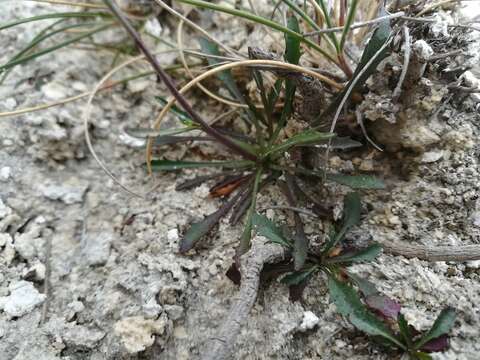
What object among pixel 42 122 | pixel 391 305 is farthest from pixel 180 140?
pixel 391 305

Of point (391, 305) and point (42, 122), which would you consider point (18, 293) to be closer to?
point (42, 122)

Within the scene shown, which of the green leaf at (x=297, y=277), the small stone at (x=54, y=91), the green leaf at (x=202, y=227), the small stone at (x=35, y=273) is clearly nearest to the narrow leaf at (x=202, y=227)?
the green leaf at (x=202, y=227)

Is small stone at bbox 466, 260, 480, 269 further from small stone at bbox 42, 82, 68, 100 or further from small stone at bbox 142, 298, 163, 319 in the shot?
small stone at bbox 42, 82, 68, 100

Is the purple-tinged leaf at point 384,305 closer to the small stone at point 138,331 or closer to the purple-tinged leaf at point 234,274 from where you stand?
the purple-tinged leaf at point 234,274

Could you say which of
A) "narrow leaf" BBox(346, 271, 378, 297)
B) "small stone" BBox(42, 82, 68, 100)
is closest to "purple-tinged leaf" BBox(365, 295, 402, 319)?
"narrow leaf" BBox(346, 271, 378, 297)

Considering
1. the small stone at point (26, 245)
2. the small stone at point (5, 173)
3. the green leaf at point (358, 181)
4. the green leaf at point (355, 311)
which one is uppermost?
the green leaf at point (358, 181)

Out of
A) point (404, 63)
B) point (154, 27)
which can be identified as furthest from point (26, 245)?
point (404, 63)
